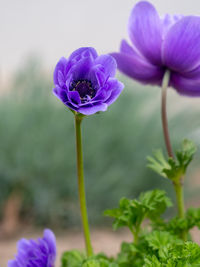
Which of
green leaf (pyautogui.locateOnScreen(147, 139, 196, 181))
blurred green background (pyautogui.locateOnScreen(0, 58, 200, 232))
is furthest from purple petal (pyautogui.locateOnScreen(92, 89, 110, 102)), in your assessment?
blurred green background (pyautogui.locateOnScreen(0, 58, 200, 232))

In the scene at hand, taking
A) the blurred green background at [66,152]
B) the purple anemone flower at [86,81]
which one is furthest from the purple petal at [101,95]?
the blurred green background at [66,152]

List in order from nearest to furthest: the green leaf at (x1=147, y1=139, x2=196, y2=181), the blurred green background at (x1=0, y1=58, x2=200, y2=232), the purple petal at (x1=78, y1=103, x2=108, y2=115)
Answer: the purple petal at (x1=78, y1=103, x2=108, y2=115)
the green leaf at (x1=147, y1=139, x2=196, y2=181)
the blurred green background at (x1=0, y1=58, x2=200, y2=232)

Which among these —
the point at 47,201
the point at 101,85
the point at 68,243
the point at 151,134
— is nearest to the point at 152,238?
the point at 101,85

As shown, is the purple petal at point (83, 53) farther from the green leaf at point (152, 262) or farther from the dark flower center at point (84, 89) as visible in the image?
the green leaf at point (152, 262)

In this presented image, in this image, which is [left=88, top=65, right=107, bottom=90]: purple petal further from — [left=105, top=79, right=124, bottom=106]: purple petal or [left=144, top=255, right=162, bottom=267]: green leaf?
[left=144, top=255, right=162, bottom=267]: green leaf

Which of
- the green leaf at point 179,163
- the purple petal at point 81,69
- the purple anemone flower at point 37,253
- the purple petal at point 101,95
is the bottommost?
the purple anemone flower at point 37,253

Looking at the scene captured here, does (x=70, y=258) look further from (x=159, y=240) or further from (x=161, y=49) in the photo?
(x=161, y=49)

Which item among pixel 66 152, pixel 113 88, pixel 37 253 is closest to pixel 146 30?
pixel 113 88

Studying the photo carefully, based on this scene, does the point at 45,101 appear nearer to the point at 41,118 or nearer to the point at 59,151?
the point at 41,118
